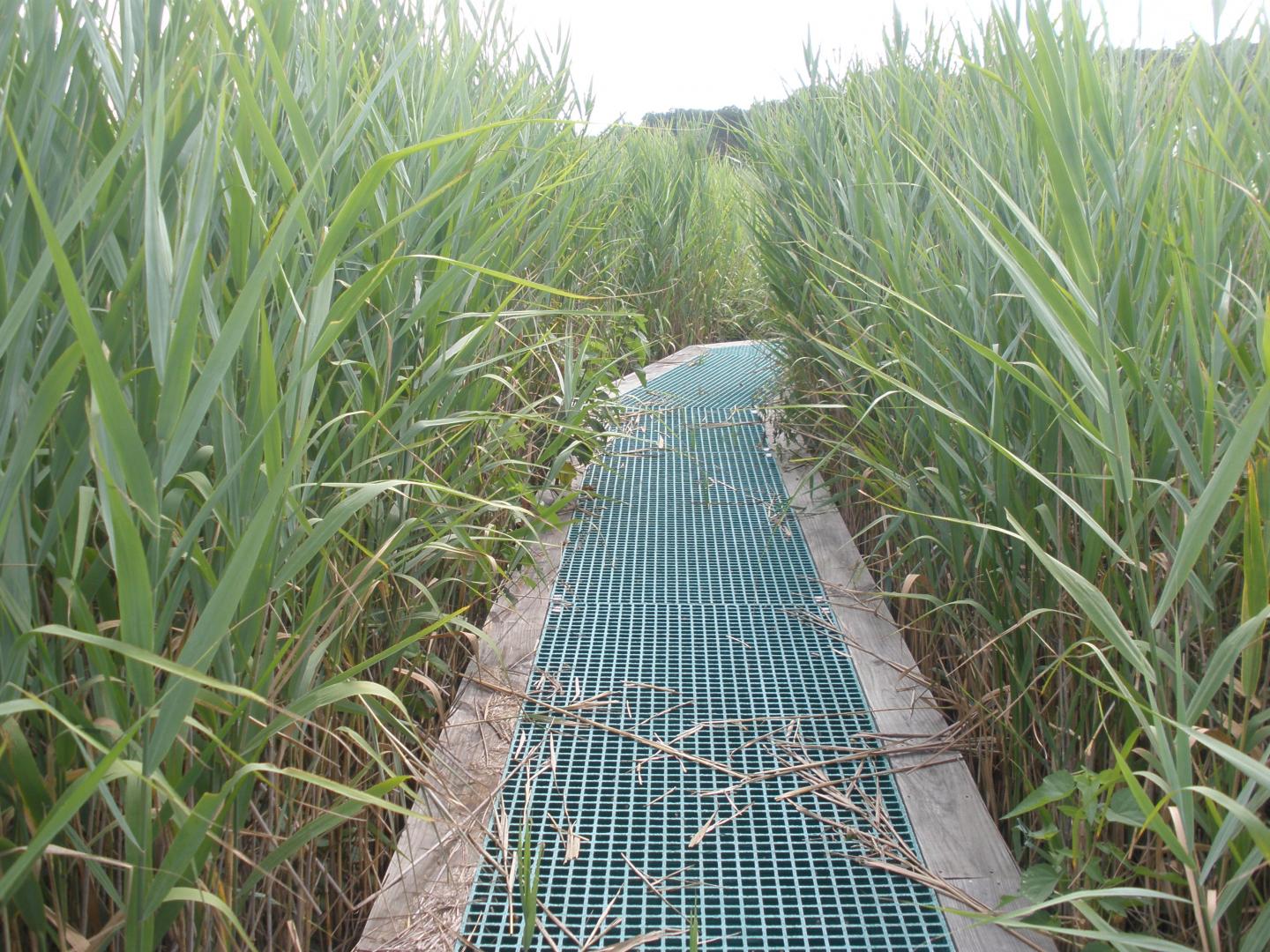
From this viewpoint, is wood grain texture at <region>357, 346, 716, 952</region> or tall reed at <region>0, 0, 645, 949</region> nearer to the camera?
tall reed at <region>0, 0, 645, 949</region>

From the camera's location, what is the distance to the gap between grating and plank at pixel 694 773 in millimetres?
1302

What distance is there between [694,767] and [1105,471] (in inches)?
32.7

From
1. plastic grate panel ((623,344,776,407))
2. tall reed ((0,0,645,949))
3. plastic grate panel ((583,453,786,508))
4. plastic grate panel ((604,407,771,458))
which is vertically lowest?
plastic grate panel ((583,453,786,508))

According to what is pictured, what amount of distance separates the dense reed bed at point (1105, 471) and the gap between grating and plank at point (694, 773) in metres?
0.14

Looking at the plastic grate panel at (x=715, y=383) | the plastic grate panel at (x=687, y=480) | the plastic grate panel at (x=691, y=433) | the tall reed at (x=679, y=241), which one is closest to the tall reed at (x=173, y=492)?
the plastic grate panel at (x=687, y=480)

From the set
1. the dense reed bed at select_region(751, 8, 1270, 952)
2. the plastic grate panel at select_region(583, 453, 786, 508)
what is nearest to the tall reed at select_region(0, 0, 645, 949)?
the dense reed bed at select_region(751, 8, 1270, 952)

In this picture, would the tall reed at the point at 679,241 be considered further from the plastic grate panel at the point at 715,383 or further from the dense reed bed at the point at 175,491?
the dense reed bed at the point at 175,491

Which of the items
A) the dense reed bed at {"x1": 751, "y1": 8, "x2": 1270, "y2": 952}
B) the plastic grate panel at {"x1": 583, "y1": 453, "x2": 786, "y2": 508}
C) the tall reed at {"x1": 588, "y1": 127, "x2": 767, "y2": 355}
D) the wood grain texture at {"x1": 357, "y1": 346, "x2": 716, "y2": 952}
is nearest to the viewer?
the dense reed bed at {"x1": 751, "y1": 8, "x2": 1270, "y2": 952}

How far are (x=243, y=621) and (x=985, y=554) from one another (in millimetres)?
1189

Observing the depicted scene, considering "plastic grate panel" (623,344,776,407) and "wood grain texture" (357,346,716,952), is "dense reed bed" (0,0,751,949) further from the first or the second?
"plastic grate panel" (623,344,776,407)

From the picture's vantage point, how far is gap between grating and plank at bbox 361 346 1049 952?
130 centimetres

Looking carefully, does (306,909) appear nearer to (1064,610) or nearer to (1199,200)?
(1064,610)

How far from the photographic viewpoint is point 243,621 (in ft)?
3.07

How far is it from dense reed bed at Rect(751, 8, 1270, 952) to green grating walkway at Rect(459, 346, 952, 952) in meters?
0.23
